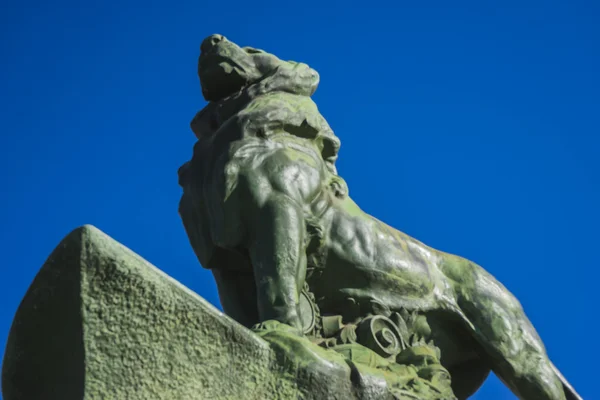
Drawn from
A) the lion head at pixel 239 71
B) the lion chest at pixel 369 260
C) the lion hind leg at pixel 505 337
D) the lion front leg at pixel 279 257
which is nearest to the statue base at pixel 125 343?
Result: the lion front leg at pixel 279 257

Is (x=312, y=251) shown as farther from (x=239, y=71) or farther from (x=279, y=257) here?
(x=239, y=71)

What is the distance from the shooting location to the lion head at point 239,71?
744cm

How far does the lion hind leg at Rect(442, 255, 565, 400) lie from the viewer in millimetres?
7117

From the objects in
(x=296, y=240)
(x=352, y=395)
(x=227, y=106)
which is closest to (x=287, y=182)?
(x=296, y=240)

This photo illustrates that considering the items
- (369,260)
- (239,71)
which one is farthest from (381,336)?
(239,71)

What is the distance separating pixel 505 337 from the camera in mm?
7148

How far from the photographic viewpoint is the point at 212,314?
5477mm

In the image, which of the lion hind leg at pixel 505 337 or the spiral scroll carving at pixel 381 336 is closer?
the spiral scroll carving at pixel 381 336

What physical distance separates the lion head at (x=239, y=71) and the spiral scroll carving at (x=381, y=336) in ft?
4.64

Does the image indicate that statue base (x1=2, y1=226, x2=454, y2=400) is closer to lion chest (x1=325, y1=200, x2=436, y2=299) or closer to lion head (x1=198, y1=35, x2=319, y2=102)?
lion chest (x1=325, y1=200, x2=436, y2=299)

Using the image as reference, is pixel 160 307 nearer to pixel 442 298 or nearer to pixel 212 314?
pixel 212 314

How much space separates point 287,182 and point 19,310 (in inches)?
71.2

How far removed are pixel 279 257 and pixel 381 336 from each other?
720 millimetres

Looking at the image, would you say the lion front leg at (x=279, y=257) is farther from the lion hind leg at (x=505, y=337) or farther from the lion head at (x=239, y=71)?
the lion hind leg at (x=505, y=337)
